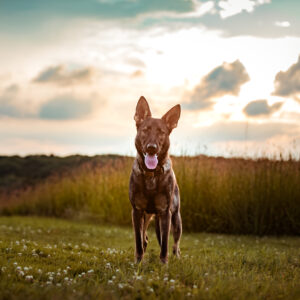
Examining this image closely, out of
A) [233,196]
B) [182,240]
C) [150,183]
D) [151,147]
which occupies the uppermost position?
[151,147]

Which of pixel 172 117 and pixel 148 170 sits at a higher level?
pixel 172 117

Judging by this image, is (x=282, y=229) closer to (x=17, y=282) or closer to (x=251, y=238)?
(x=251, y=238)

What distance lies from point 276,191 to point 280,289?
30.8ft

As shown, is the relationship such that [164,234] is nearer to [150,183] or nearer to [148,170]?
[150,183]

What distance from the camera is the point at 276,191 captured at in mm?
14195

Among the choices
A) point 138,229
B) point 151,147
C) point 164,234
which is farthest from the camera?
point 138,229

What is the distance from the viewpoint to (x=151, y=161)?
5.70m

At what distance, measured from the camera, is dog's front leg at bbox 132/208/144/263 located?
20.8 ft

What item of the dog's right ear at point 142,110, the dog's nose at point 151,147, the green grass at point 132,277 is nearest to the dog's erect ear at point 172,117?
the dog's right ear at point 142,110

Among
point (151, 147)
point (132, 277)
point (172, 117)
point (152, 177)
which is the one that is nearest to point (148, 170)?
point (152, 177)

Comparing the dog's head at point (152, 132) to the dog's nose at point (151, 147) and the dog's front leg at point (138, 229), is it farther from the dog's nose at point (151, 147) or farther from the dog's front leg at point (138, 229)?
the dog's front leg at point (138, 229)

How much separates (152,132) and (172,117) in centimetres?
61

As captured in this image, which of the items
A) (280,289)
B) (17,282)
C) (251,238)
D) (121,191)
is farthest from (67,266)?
(121,191)

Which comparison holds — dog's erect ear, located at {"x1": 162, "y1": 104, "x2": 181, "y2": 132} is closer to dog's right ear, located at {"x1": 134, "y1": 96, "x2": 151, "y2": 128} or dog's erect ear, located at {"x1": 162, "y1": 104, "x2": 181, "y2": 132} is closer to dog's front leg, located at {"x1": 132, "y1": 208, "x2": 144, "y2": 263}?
dog's right ear, located at {"x1": 134, "y1": 96, "x2": 151, "y2": 128}
